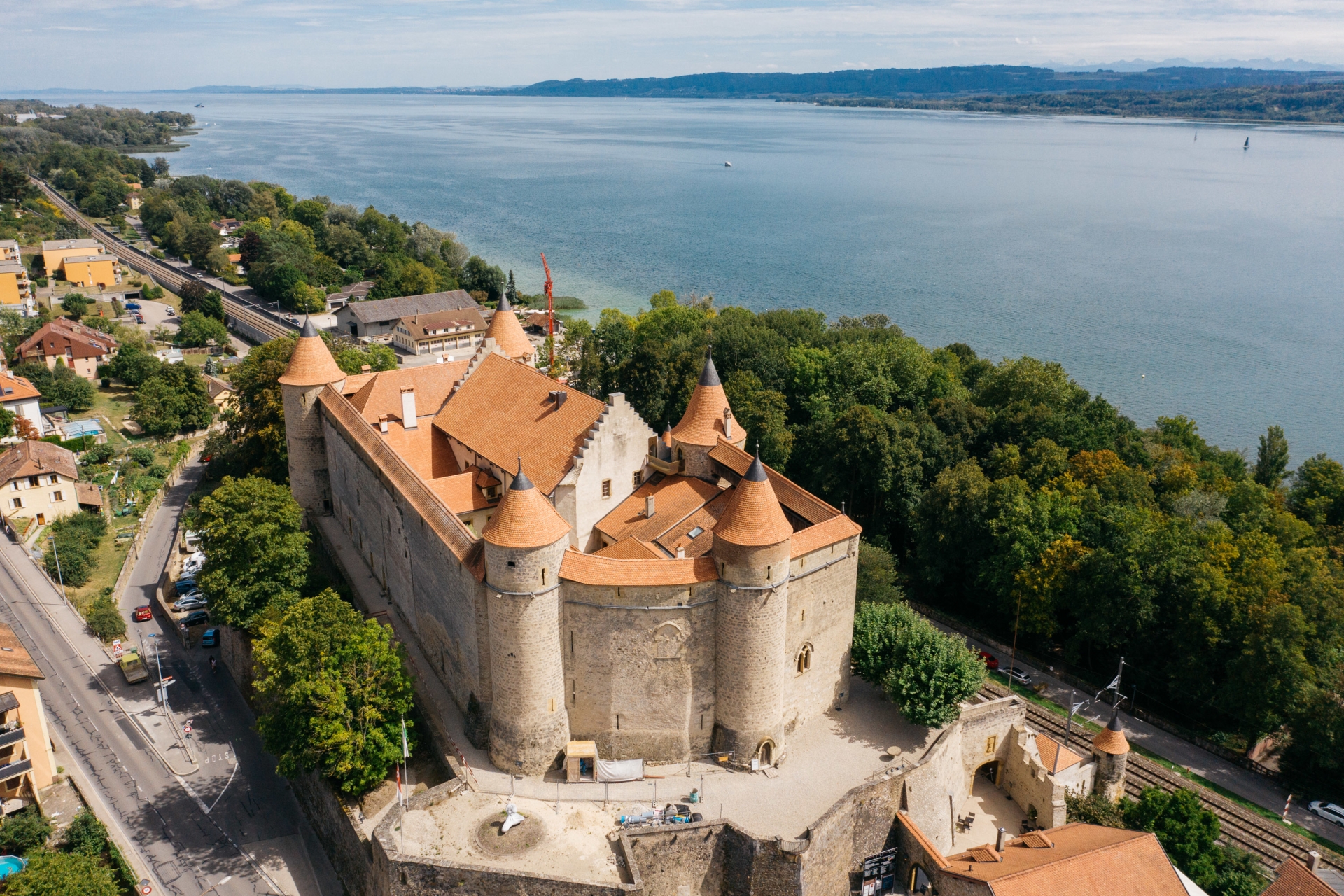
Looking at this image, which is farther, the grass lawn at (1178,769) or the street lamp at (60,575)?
the street lamp at (60,575)

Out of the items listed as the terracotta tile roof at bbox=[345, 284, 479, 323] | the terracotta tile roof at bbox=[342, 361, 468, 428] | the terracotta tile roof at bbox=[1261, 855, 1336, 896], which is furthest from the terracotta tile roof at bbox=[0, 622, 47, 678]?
the terracotta tile roof at bbox=[345, 284, 479, 323]

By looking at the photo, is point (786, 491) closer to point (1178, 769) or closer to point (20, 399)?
point (1178, 769)

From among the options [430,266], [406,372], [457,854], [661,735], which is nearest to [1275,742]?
[661,735]

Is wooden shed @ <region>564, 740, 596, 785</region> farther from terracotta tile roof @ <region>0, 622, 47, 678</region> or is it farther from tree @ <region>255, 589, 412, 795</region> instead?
terracotta tile roof @ <region>0, 622, 47, 678</region>

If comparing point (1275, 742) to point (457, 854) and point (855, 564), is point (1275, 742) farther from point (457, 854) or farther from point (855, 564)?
point (457, 854)

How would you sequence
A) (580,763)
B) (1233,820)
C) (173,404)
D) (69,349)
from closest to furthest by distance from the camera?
1. (580,763)
2. (1233,820)
3. (173,404)
4. (69,349)

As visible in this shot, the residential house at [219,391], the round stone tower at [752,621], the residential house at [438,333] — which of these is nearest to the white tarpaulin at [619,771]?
the round stone tower at [752,621]

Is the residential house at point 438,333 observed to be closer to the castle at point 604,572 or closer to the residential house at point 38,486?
→ the residential house at point 38,486

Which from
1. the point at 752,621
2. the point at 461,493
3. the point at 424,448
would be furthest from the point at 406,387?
the point at 752,621
